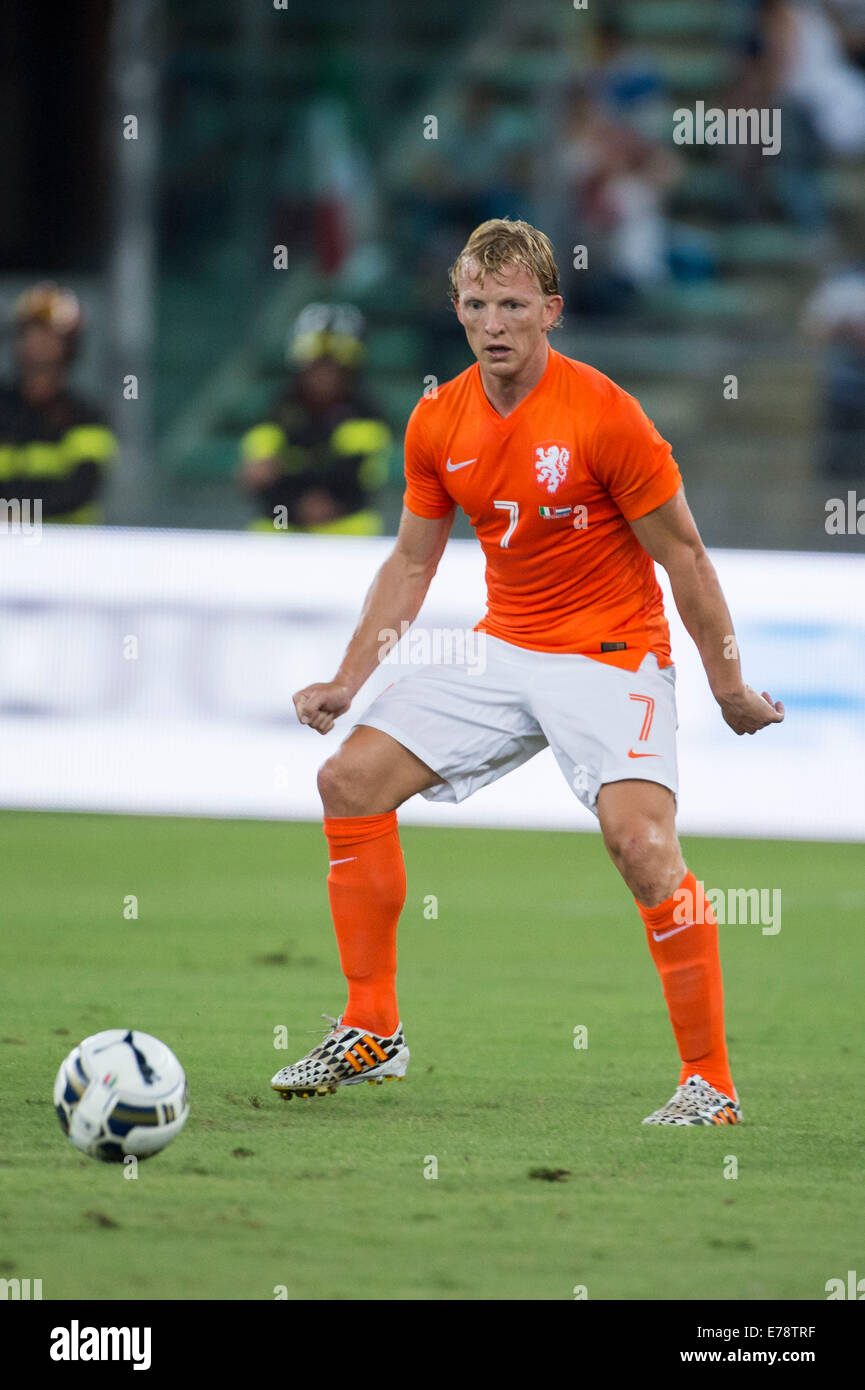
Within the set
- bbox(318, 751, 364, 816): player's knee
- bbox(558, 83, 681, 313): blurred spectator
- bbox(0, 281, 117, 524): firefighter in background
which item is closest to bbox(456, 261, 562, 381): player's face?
bbox(318, 751, 364, 816): player's knee

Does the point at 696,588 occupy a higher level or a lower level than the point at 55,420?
lower

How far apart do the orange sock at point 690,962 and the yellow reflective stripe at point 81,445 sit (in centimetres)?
630

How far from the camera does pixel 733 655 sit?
471 cm

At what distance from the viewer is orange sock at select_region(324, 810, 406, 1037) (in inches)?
199

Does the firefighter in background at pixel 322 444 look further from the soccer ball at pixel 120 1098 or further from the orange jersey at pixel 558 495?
the soccer ball at pixel 120 1098

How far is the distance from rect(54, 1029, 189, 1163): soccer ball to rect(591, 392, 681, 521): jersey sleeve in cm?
167

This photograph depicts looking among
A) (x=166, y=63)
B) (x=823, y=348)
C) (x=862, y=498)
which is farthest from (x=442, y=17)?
(x=862, y=498)

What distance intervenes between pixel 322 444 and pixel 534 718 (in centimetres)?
549

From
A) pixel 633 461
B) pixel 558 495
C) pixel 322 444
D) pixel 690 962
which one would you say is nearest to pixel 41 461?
pixel 322 444

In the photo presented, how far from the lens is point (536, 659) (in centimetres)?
502

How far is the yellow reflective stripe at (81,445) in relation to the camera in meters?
10.4

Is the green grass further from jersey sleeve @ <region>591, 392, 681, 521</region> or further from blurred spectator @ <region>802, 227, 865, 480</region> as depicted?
blurred spectator @ <region>802, 227, 865, 480</region>

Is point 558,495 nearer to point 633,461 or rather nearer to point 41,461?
point 633,461

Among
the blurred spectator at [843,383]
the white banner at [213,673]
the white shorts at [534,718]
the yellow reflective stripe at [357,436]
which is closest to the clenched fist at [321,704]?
the white shorts at [534,718]
